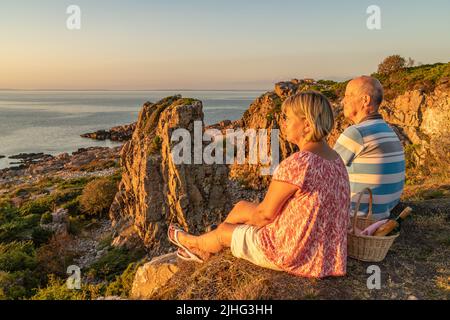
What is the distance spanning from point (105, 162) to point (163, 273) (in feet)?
164

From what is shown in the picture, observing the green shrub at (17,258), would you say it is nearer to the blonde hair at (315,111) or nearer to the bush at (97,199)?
the bush at (97,199)

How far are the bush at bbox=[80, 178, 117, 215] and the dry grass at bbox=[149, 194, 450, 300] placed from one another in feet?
79.2

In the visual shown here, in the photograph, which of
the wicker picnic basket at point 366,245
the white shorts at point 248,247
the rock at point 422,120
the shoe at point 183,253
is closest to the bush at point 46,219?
the shoe at point 183,253

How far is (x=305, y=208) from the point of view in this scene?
15.1 feet

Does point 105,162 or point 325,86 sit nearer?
point 325,86

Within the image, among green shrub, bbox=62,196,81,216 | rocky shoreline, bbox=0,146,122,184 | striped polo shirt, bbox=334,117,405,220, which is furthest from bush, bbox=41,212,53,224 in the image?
rocky shoreline, bbox=0,146,122,184

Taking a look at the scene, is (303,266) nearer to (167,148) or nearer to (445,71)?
(167,148)

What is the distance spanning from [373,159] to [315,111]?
7.23ft

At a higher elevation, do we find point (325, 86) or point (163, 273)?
point (325, 86)

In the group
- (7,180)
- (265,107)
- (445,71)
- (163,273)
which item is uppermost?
(445,71)

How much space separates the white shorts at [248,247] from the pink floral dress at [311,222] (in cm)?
9

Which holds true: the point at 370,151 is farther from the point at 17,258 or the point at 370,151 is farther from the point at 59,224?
the point at 59,224

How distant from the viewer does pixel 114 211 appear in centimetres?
2533

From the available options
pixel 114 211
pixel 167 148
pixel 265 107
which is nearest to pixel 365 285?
pixel 167 148
